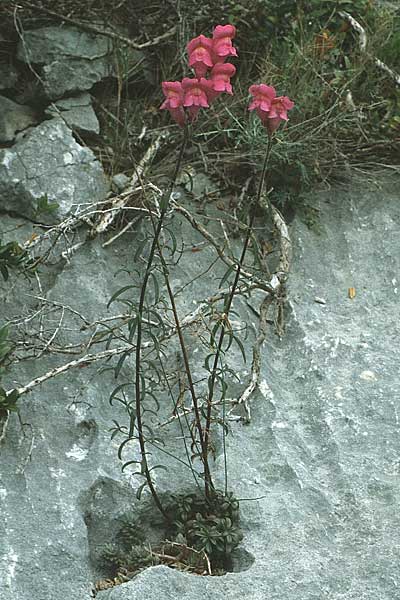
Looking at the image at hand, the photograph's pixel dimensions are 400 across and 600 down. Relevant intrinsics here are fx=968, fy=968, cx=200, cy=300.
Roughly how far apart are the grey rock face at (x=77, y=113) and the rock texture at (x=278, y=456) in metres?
0.64

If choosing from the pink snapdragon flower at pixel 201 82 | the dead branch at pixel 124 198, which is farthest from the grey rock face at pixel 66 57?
the pink snapdragon flower at pixel 201 82

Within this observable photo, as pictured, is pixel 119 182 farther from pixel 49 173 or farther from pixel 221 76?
pixel 221 76

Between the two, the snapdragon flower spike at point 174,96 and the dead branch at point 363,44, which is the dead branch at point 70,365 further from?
the dead branch at point 363,44

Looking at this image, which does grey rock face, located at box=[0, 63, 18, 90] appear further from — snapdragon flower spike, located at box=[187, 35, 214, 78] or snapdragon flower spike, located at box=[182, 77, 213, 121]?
snapdragon flower spike, located at box=[182, 77, 213, 121]

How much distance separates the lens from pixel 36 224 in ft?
12.2

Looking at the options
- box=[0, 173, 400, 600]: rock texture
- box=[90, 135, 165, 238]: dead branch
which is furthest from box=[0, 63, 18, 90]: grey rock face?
box=[0, 173, 400, 600]: rock texture

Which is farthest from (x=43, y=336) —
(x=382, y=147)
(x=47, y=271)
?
(x=382, y=147)

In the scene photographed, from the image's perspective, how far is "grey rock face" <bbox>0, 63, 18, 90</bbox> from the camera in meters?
4.32

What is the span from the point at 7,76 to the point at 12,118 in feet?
0.81

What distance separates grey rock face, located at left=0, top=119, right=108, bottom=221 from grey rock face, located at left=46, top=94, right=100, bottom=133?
100 mm

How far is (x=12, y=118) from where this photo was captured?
4207 mm

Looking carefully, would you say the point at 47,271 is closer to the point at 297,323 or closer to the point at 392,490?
the point at 297,323

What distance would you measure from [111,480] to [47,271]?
101 cm

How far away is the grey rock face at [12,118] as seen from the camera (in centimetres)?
414
